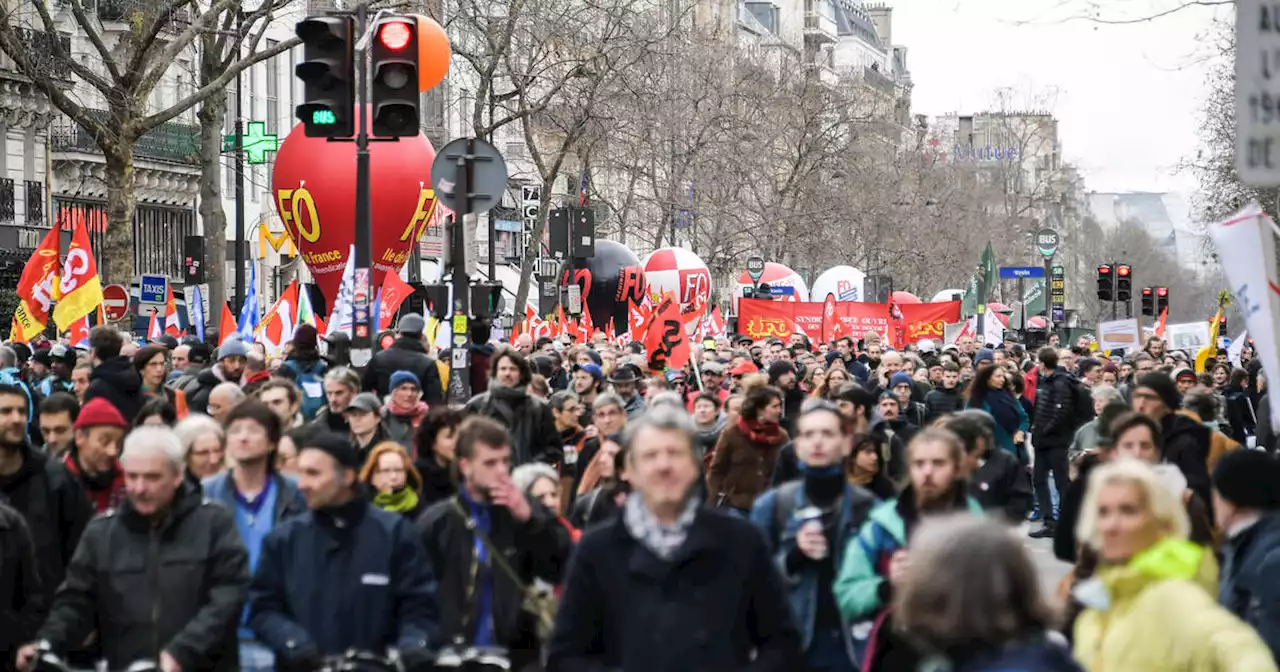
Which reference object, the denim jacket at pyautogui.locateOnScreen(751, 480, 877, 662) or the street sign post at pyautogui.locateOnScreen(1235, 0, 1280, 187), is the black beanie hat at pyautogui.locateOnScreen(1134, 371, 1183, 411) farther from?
the denim jacket at pyautogui.locateOnScreen(751, 480, 877, 662)

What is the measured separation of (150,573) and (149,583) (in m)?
0.03

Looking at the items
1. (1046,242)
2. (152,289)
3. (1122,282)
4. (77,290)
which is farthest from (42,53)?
(1122,282)

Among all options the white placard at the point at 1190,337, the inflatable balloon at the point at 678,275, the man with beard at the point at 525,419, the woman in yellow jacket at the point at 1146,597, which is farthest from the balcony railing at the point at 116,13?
the woman in yellow jacket at the point at 1146,597

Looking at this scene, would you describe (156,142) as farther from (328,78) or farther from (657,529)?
(657,529)

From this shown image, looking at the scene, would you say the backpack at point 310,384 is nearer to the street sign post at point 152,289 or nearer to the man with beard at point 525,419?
the man with beard at point 525,419

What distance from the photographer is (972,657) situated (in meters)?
4.34

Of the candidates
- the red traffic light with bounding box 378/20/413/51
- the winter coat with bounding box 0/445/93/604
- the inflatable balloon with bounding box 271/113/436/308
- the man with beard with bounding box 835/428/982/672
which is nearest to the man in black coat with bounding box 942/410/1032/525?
the man with beard with bounding box 835/428/982/672

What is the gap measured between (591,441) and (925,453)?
5923mm

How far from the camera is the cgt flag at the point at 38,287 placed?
77.6 feet

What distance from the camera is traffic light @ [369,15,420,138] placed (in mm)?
14312

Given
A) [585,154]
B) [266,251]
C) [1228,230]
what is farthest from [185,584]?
[266,251]

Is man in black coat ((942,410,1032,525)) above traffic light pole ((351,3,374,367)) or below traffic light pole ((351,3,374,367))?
below

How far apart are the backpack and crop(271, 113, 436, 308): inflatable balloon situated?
15553mm

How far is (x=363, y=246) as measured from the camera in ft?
52.6
